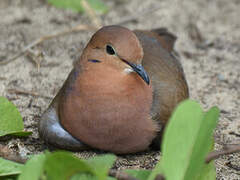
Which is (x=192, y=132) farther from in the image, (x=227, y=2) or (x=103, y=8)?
(x=227, y=2)

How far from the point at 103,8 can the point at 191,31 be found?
858 mm

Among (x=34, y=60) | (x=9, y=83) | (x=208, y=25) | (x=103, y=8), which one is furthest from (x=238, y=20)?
(x=9, y=83)

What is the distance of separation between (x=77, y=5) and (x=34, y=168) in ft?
8.90

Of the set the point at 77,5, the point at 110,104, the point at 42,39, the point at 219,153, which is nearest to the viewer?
the point at 219,153

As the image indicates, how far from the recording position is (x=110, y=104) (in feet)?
8.87

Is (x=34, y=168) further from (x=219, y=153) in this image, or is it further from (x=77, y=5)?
(x=77, y=5)

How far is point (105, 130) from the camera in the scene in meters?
2.70

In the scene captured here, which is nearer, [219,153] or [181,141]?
[181,141]

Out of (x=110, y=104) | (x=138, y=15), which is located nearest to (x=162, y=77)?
(x=110, y=104)

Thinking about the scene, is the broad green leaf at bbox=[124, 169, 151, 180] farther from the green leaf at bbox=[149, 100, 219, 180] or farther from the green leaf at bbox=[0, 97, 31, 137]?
the green leaf at bbox=[0, 97, 31, 137]

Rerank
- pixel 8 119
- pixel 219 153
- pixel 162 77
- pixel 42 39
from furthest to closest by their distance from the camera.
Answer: pixel 42 39
pixel 162 77
pixel 8 119
pixel 219 153

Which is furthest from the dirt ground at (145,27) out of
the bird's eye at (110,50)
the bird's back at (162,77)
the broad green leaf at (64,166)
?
the broad green leaf at (64,166)

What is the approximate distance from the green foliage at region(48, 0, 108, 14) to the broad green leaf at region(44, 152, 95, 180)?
2590 millimetres

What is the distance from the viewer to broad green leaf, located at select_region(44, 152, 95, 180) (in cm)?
204
